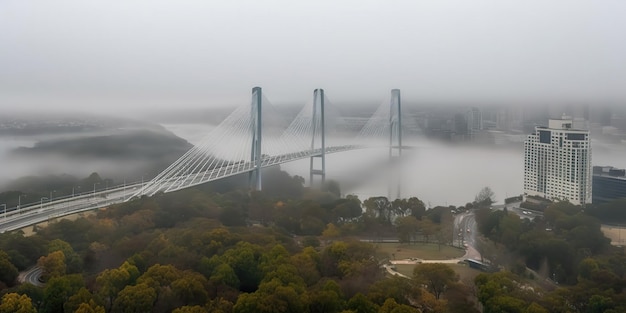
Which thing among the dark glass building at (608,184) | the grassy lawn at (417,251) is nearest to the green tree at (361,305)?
the grassy lawn at (417,251)

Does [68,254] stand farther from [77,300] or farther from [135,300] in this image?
[135,300]

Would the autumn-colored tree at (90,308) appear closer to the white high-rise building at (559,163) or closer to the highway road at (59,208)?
the highway road at (59,208)

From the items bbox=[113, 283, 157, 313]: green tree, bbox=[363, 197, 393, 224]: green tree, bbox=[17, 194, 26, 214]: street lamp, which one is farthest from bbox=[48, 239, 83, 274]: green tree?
bbox=[363, 197, 393, 224]: green tree

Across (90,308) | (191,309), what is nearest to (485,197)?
Answer: (191,309)

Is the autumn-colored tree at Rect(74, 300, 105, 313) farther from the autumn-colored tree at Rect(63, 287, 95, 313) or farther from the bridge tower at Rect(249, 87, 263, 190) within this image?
the bridge tower at Rect(249, 87, 263, 190)

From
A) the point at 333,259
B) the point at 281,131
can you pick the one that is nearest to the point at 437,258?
the point at 333,259
